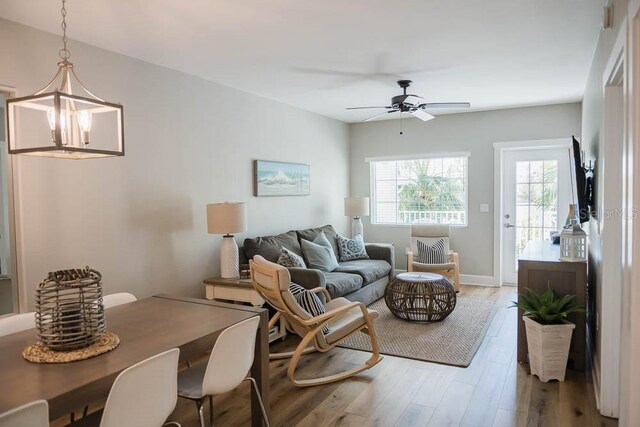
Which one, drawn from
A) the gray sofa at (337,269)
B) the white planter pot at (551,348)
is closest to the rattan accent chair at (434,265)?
the gray sofa at (337,269)

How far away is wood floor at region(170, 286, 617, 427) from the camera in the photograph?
2.73 m

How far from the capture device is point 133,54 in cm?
365

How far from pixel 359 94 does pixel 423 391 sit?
335 cm

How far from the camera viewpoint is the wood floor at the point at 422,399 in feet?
8.97

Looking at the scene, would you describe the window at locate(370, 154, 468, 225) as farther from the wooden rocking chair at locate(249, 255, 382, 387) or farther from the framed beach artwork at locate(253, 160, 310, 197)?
the wooden rocking chair at locate(249, 255, 382, 387)

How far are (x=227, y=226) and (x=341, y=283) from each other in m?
1.38

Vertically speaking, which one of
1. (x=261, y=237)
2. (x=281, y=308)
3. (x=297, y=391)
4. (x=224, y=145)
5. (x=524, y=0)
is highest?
(x=524, y=0)

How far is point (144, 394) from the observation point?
65.2 inches

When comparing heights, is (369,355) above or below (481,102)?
below

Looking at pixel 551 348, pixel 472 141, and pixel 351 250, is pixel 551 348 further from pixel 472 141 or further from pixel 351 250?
pixel 472 141

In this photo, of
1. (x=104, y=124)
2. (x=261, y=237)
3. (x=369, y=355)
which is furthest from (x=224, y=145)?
(x=369, y=355)

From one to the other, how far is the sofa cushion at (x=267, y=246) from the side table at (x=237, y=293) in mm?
559

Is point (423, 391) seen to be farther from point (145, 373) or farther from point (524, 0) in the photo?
point (524, 0)

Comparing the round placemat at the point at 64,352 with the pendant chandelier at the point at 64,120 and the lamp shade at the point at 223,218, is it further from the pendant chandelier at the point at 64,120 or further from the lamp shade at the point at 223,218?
the lamp shade at the point at 223,218
